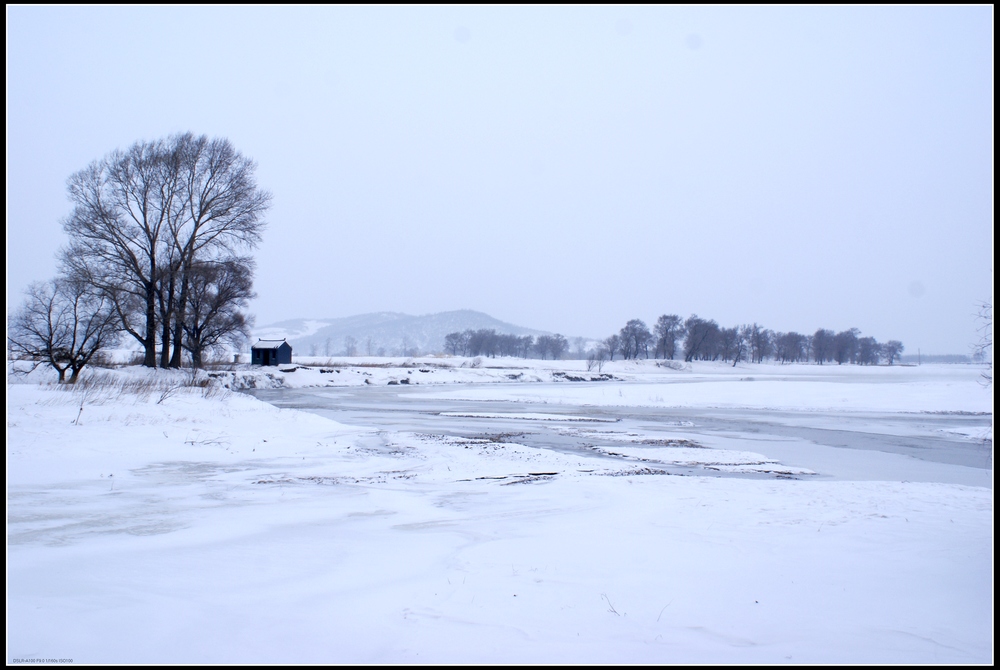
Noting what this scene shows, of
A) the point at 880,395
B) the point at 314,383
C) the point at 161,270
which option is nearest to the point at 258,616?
the point at 161,270

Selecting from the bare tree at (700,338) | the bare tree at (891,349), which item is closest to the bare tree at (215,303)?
the bare tree at (700,338)

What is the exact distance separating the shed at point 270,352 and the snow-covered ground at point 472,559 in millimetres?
53940

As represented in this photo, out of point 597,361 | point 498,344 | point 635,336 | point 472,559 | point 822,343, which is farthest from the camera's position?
point 498,344

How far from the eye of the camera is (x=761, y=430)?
1967 centimetres

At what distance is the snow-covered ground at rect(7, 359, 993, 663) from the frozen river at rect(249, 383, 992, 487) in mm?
1693

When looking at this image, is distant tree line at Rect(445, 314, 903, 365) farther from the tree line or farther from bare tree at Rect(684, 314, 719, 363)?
the tree line

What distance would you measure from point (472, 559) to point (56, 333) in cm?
2990

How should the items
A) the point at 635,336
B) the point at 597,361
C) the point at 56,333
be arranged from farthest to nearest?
the point at 635,336 < the point at 597,361 < the point at 56,333

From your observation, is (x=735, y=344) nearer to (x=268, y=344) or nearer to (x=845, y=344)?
(x=845, y=344)

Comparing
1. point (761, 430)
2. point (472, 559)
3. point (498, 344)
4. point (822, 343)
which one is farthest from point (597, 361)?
point (472, 559)

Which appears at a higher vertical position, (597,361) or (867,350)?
(867,350)

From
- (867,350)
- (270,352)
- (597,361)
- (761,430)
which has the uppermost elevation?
(867,350)

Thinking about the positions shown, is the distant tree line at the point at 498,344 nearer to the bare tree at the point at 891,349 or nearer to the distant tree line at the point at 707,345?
the distant tree line at the point at 707,345

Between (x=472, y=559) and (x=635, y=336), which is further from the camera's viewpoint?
(x=635, y=336)
